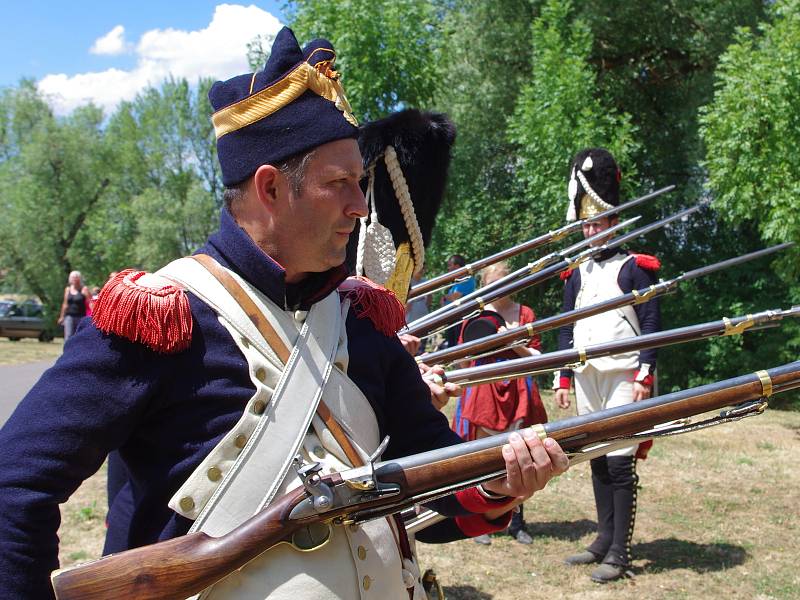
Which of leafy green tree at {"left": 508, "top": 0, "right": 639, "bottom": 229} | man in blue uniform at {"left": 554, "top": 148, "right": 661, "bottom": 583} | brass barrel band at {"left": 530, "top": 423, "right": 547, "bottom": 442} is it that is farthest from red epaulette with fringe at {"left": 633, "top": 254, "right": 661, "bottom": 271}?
leafy green tree at {"left": 508, "top": 0, "right": 639, "bottom": 229}

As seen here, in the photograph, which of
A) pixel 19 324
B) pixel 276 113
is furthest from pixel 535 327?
pixel 19 324

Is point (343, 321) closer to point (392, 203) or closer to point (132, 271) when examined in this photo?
point (132, 271)

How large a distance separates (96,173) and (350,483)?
36.7 meters

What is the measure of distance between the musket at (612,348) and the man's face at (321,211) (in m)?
1.07

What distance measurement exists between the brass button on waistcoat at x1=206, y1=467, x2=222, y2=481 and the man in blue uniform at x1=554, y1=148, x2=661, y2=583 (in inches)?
145

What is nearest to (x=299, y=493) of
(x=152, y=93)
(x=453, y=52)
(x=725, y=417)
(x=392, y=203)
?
(x=725, y=417)

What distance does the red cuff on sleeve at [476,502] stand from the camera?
192 cm

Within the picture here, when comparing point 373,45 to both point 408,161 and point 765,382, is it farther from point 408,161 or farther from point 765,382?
point 765,382

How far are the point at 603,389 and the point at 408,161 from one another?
2427 millimetres

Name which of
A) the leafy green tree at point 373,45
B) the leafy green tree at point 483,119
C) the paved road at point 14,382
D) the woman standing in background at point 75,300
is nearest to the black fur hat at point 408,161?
the leafy green tree at point 373,45

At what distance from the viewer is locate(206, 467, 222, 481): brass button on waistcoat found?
1.64 m

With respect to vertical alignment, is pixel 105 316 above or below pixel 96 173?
below

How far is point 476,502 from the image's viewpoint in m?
1.95

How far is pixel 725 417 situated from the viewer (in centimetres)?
202
